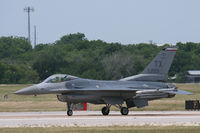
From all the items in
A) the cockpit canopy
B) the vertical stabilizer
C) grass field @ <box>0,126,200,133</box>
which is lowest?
grass field @ <box>0,126,200,133</box>

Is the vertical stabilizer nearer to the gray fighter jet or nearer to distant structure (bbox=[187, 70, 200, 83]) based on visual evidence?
the gray fighter jet

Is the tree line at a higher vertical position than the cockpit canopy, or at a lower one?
higher

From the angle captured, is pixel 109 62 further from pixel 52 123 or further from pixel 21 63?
pixel 52 123

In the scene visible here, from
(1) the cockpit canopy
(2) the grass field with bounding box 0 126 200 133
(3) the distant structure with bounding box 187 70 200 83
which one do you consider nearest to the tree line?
(3) the distant structure with bounding box 187 70 200 83

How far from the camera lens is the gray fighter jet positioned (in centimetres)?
3072

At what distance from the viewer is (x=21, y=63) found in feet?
304

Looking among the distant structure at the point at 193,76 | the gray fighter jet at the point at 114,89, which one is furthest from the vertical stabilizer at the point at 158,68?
the distant structure at the point at 193,76

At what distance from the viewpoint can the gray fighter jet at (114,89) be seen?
30.7 metres

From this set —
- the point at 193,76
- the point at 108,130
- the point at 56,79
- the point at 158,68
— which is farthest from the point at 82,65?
the point at 108,130

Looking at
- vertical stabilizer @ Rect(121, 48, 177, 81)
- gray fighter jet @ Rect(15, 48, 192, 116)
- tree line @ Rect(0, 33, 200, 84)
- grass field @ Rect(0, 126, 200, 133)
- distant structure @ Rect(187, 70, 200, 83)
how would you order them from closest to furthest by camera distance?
1. grass field @ Rect(0, 126, 200, 133)
2. gray fighter jet @ Rect(15, 48, 192, 116)
3. vertical stabilizer @ Rect(121, 48, 177, 81)
4. tree line @ Rect(0, 33, 200, 84)
5. distant structure @ Rect(187, 70, 200, 83)

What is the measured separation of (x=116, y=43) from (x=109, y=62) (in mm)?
18470

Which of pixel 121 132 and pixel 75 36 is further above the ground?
pixel 75 36

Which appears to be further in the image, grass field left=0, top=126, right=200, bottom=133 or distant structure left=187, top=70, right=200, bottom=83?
distant structure left=187, top=70, right=200, bottom=83

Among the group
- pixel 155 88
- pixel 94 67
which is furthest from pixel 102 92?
pixel 94 67
